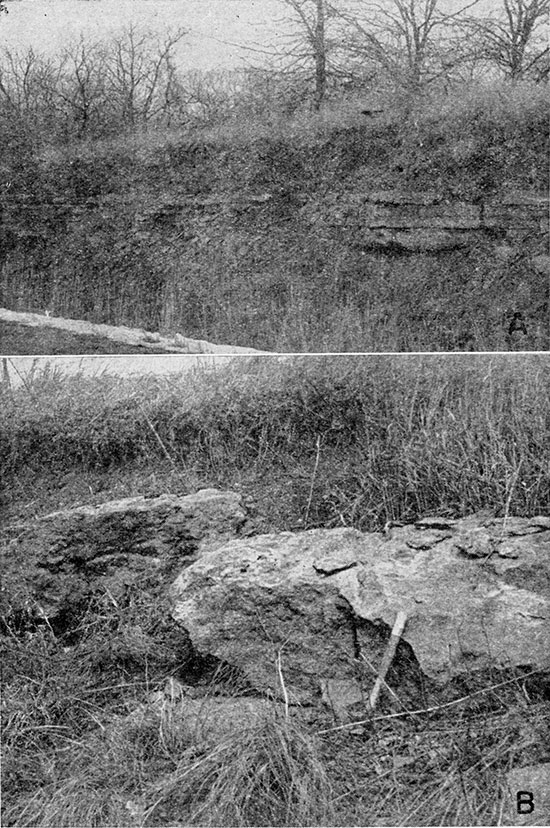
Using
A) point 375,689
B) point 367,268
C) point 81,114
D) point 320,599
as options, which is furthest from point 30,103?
point 375,689

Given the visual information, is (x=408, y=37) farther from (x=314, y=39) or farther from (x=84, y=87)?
(x=84, y=87)

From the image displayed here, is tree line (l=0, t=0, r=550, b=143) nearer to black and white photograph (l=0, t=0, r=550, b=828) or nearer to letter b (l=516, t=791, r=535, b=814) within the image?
black and white photograph (l=0, t=0, r=550, b=828)

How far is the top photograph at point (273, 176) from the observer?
4.00 meters

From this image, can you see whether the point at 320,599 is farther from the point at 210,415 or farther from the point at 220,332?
the point at 220,332

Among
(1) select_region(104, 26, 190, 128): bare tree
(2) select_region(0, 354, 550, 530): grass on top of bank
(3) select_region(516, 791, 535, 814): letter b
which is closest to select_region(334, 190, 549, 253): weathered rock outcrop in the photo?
(2) select_region(0, 354, 550, 530): grass on top of bank

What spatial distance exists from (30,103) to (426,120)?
6.10 ft

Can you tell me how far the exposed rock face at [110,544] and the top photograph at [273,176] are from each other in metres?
0.75

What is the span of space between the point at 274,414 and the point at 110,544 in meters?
0.79

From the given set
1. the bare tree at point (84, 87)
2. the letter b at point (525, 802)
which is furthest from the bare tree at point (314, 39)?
the letter b at point (525, 802)

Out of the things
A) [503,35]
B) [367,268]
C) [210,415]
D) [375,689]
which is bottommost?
[375,689]

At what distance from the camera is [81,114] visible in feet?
14.7

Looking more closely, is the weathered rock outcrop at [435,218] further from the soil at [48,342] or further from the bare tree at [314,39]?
the soil at [48,342]

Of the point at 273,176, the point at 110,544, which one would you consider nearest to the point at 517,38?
the point at 273,176

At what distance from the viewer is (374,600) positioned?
3.24m
